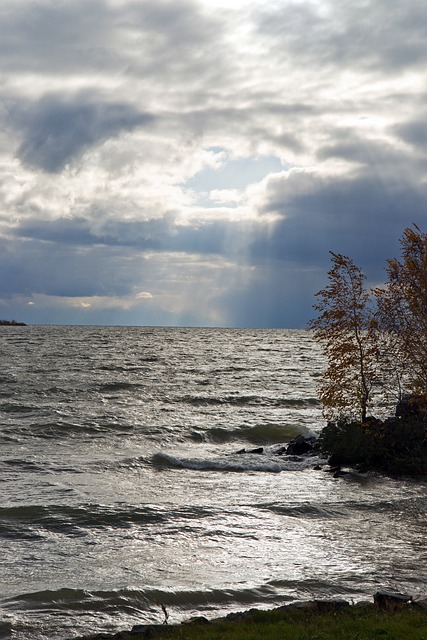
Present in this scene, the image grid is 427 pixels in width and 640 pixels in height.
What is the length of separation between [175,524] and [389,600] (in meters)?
6.81

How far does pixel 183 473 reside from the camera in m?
23.5

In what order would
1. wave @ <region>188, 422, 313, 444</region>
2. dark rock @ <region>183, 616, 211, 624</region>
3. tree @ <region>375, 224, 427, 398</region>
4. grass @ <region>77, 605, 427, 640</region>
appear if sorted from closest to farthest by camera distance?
grass @ <region>77, 605, 427, 640</region>
dark rock @ <region>183, 616, 211, 624</region>
tree @ <region>375, 224, 427, 398</region>
wave @ <region>188, 422, 313, 444</region>

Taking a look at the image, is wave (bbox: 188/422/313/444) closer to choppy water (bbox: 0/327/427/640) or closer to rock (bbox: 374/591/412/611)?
choppy water (bbox: 0/327/427/640)

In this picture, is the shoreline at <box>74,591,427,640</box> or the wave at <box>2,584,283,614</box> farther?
the wave at <box>2,584,283,614</box>

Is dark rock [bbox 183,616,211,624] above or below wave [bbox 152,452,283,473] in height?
above

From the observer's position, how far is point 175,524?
1602 cm

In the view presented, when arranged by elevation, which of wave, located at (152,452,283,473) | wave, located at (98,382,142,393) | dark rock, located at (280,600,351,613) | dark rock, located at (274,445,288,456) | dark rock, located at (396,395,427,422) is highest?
dark rock, located at (396,395,427,422)

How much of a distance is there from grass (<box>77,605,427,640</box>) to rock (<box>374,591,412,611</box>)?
0.14 meters

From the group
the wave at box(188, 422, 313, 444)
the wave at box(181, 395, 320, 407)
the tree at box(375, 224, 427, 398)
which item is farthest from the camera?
the wave at box(181, 395, 320, 407)

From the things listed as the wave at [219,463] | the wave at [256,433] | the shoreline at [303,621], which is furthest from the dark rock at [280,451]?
the shoreline at [303,621]

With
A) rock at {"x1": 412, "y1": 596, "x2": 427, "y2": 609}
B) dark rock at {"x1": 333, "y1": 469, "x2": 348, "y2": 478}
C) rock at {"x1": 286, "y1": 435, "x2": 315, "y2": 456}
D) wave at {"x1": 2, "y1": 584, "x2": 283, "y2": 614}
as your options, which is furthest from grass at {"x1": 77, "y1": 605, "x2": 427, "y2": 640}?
rock at {"x1": 286, "y1": 435, "x2": 315, "y2": 456}

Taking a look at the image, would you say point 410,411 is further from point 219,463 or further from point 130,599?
point 130,599

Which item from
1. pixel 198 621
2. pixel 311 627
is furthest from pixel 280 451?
pixel 311 627

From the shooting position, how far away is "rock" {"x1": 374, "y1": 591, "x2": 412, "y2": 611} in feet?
33.2
